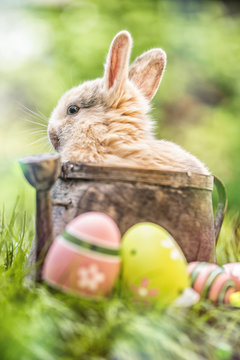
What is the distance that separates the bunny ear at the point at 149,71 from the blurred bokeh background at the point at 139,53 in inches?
117

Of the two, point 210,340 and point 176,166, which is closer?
point 210,340

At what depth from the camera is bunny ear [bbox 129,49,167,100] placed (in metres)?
1.67

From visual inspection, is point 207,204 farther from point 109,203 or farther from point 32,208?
point 32,208

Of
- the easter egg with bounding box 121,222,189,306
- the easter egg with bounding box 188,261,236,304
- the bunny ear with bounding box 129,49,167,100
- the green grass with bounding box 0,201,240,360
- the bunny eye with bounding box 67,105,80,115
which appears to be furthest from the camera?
the bunny ear with bounding box 129,49,167,100

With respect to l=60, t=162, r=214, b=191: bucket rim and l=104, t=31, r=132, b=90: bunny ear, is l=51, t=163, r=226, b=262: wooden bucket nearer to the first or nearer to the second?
l=60, t=162, r=214, b=191: bucket rim

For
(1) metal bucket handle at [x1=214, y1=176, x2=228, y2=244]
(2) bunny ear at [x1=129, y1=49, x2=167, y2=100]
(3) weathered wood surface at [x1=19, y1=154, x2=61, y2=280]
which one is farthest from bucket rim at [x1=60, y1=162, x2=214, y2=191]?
(2) bunny ear at [x1=129, y1=49, x2=167, y2=100]

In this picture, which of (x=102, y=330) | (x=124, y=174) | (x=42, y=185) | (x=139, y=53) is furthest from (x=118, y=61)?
(x=139, y=53)

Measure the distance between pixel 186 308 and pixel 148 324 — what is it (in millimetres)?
145

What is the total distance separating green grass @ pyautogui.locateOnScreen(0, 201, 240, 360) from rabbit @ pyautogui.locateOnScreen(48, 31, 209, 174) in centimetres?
43

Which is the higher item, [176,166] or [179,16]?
[179,16]

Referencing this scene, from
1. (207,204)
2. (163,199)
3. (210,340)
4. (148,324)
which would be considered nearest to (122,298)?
(148,324)

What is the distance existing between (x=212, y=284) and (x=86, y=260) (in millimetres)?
404

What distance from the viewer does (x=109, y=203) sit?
3.88 feet

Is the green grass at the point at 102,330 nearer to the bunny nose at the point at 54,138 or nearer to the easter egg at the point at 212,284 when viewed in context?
the easter egg at the point at 212,284
